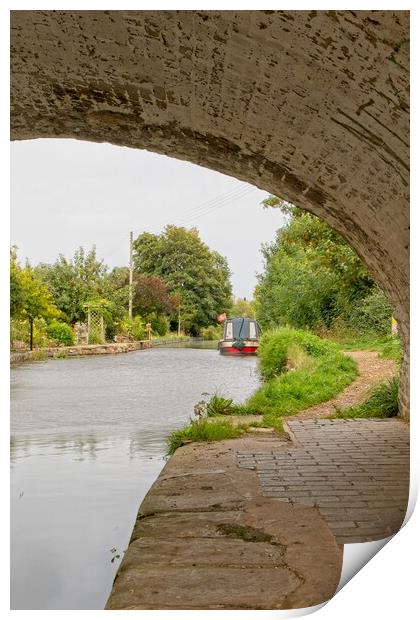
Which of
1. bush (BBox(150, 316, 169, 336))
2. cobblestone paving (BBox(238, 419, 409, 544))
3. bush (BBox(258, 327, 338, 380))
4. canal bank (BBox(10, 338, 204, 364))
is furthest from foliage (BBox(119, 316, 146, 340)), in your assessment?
bush (BBox(258, 327, 338, 380))

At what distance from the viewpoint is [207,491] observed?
3.54m

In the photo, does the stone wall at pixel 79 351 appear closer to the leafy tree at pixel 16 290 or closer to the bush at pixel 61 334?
the bush at pixel 61 334

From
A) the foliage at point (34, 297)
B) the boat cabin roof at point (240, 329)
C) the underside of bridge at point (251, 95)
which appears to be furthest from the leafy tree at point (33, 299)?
the boat cabin roof at point (240, 329)

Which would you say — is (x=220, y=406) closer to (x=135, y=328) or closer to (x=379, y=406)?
(x=379, y=406)

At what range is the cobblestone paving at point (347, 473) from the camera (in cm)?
294

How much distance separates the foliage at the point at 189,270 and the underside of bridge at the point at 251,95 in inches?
42.9

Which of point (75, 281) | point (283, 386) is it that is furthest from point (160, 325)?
point (283, 386)

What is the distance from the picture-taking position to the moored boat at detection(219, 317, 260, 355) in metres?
6.14

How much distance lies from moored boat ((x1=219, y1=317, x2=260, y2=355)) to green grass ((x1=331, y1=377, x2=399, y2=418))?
1.28 meters

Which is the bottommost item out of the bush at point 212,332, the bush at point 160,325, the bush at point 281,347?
the bush at point 281,347
